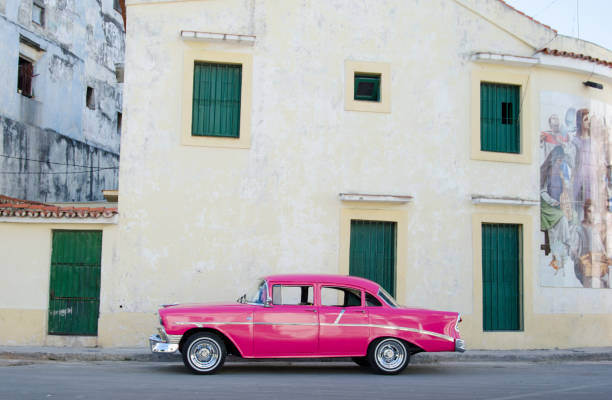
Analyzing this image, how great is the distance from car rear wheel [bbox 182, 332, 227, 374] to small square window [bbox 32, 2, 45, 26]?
13528 millimetres

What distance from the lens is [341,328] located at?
1068 centimetres

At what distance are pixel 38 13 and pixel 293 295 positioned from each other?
549 inches

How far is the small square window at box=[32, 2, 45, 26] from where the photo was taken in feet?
Result: 66.0

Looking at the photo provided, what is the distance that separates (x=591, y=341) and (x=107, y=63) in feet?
57.9

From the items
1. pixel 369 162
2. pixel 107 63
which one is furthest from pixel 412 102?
pixel 107 63

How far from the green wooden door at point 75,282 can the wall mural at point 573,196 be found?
9.59 m

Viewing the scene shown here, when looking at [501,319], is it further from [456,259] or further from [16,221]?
[16,221]

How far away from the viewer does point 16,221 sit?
14039 millimetres

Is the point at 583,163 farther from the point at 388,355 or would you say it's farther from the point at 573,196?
the point at 388,355

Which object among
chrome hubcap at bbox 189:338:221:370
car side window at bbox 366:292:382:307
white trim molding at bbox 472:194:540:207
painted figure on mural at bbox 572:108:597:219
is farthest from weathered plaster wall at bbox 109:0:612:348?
chrome hubcap at bbox 189:338:221:370

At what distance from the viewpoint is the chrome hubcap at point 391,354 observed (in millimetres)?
10812

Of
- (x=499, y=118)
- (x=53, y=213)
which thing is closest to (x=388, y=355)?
(x=499, y=118)

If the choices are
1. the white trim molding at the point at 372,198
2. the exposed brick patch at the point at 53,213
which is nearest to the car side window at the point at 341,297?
the white trim molding at the point at 372,198

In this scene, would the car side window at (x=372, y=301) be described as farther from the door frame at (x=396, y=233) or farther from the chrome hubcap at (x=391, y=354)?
the door frame at (x=396, y=233)
